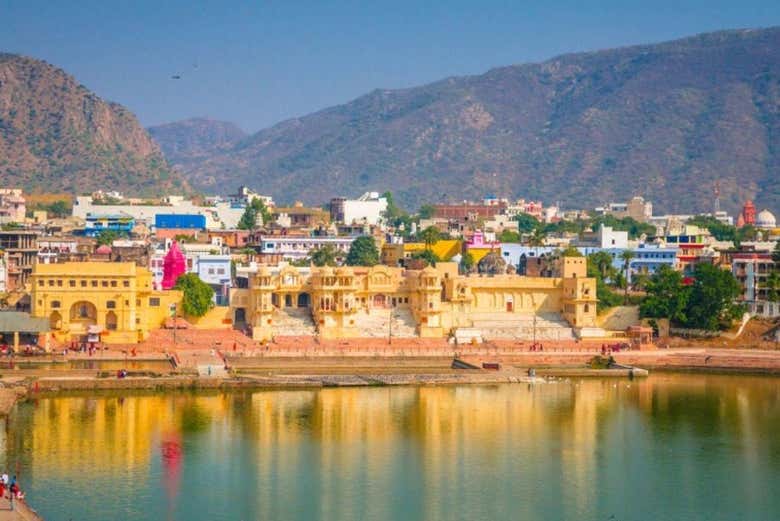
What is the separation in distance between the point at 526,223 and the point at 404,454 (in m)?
76.3

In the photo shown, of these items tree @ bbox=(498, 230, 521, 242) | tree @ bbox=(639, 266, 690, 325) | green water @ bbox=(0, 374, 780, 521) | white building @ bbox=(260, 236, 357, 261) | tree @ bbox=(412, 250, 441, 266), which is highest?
tree @ bbox=(498, 230, 521, 242)

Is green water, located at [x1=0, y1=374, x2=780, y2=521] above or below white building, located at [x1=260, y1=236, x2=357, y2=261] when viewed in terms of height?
below

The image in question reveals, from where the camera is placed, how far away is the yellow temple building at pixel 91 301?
58.2m

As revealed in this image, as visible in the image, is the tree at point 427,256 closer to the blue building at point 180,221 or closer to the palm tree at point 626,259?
the palm tree at point 626,259

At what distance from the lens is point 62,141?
489 ft

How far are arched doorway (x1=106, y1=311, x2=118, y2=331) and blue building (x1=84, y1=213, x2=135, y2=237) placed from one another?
3083 centimetres

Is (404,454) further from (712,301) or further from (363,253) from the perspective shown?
(363,253)

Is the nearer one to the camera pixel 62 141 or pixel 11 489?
pixel 11 489

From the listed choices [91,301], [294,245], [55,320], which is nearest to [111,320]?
[91,301]

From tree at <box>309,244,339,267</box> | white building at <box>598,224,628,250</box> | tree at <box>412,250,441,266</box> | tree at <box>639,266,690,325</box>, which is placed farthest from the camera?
white building at <box>598,224,628,250</box>

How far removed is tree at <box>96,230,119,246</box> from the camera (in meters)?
82.1

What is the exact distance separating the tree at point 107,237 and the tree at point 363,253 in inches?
485

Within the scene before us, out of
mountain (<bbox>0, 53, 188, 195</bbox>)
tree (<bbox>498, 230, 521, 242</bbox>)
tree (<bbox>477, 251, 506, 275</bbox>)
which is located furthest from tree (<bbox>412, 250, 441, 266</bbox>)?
A: mountain (<bbox>0, 53, 188, 195</bbox>)

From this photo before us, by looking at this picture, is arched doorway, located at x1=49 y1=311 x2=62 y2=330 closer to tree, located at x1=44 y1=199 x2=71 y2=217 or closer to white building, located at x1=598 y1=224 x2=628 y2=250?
white building, located at x1=598 y1=224 x2=628 y2=250
